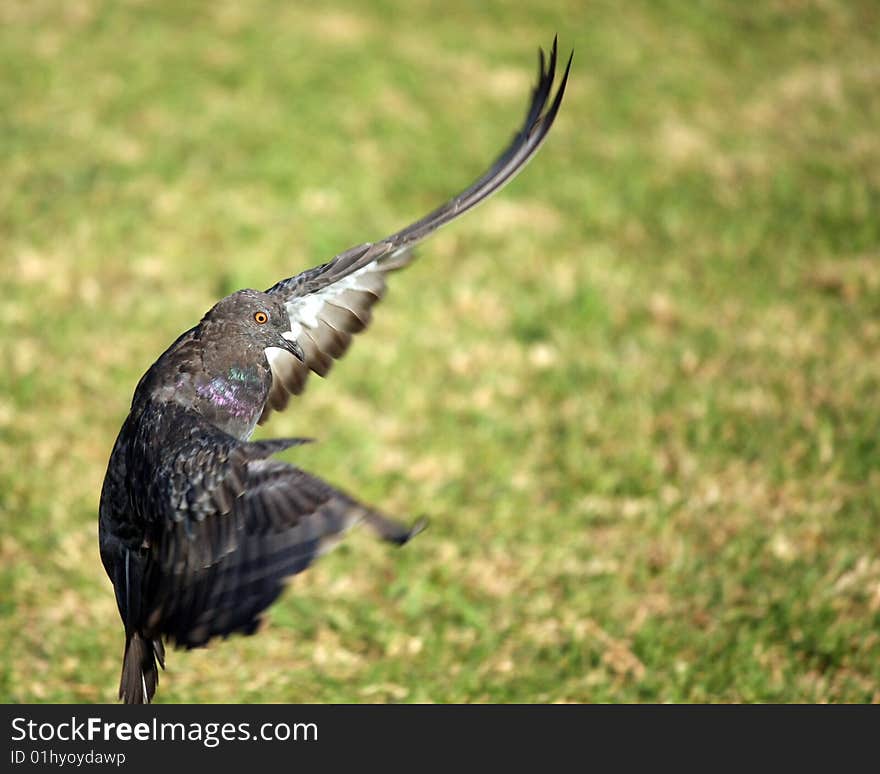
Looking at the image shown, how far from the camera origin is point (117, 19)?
42.4 feet

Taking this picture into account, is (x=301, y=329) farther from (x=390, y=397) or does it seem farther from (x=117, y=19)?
(x=117, y=19)

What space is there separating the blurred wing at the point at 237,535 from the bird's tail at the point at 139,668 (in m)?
0.65

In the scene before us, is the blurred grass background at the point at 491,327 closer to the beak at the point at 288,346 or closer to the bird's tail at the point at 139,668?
the bird's tail at the point at 139,668

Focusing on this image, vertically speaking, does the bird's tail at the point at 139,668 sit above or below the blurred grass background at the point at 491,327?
below

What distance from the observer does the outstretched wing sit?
4777 mm

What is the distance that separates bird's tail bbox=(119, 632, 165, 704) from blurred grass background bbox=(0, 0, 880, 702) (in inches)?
28.3

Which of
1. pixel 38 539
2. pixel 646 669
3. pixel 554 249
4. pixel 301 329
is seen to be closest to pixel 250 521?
pixel 301 329

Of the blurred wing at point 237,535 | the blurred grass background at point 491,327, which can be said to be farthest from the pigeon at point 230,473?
the blurred grass background at point 491,327

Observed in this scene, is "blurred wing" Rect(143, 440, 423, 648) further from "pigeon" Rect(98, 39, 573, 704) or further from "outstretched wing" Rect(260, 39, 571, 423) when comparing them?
"outstretched wing" Rect(260, 39, 571, 423)

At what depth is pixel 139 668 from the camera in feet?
14.4

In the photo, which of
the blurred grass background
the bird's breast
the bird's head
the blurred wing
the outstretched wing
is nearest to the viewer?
the blurred wing

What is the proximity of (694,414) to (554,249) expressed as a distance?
8.55ft

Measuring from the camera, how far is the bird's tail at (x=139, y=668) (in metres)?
4.38

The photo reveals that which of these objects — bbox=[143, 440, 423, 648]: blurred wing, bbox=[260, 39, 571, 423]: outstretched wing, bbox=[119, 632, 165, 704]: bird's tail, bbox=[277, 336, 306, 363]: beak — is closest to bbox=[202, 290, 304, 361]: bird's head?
bbox=[277, 336, 306, 363]: beak
